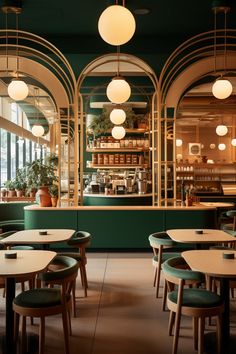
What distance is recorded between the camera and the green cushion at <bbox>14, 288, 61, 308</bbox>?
3510 millimetres

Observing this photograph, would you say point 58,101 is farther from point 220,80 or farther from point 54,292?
point 54,292

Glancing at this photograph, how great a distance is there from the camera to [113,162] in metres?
11.7

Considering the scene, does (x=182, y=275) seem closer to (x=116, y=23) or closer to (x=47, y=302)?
(x=47, y=302)

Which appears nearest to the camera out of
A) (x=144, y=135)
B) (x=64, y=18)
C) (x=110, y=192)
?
(x=64, y=18)

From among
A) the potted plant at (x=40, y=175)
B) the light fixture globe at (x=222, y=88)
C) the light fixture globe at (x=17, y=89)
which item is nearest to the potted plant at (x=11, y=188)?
the potted plant at (x=40, y=175)

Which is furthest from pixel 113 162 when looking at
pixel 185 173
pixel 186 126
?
pixel 186 126

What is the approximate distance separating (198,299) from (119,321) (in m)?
1.20

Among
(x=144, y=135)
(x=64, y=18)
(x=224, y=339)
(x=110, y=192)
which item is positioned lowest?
(x=224, y=339)

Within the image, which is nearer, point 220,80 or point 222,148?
point 220,80

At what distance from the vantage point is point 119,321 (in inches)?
180

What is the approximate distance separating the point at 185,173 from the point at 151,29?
6515 mm

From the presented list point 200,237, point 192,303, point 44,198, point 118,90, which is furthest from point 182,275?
point 44,198

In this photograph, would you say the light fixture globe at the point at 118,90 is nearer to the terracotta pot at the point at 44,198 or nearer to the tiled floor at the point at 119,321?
the terracotta pot at the point at 44,198

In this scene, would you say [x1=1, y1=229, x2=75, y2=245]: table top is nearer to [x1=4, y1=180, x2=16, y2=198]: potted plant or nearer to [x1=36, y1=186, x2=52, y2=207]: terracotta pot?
[x1=36, y1=186, x2=52, y2=207]: terracotta pot
